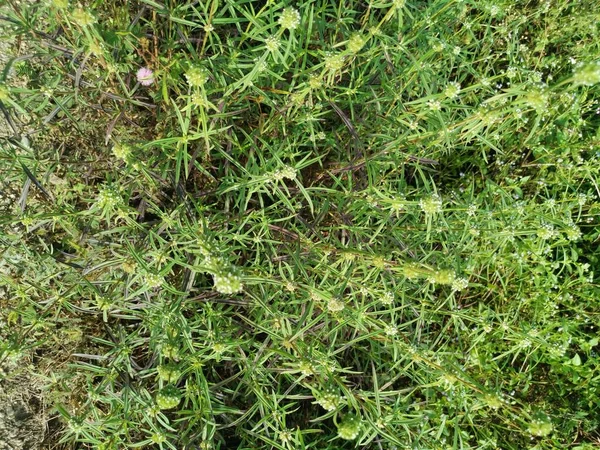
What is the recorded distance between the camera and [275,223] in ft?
9.26

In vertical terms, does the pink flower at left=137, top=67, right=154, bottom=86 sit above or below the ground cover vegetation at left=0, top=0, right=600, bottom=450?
above

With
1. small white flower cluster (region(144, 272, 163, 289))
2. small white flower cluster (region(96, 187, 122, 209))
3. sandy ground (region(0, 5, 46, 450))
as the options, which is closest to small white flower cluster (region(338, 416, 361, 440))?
small white flower cluster (region(144, 272, 163, 289))

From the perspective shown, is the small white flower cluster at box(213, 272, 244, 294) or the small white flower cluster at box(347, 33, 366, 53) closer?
the small white flower cluster at box(213, 272, 244, 294)

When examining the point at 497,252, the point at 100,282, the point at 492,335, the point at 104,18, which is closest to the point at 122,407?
the point at 100,282

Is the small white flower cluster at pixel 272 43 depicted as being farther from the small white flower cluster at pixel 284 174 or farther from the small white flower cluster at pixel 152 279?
the small white flower cluster at pixel 152 279

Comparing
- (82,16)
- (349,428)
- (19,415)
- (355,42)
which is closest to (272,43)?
(355,42)

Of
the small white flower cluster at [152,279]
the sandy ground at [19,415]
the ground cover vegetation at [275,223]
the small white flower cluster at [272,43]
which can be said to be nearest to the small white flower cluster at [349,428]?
the ground cover vegetation at [275,223]

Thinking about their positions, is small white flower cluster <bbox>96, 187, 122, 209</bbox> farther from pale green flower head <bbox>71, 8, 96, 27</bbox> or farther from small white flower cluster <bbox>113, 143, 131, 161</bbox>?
pale green flower head <bbox>71, 8, 96, 27</bbox>

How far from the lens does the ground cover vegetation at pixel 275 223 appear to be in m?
2.10

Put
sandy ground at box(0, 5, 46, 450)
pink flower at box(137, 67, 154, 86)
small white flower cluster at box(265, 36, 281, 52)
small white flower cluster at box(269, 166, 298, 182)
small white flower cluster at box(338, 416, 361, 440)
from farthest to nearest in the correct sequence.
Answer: sandy ground at box(0, 5, 46, 450) < pink flower at box(137, 67, 154, 86) < small white flower cluster at box(269, 166, 298, 182) < small white flower cluster at box(265, 36, 281, 52) < small white flower cluster at box(338, 416, 361, 440)

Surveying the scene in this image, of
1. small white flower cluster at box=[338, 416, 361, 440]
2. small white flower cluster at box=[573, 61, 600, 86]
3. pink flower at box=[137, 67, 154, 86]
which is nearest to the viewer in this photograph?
small white flower cluster at box=[573, 61, 600, 86]

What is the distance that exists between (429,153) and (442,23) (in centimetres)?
79

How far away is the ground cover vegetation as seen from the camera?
6.88 feet

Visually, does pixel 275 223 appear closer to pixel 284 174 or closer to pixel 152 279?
pixel 284 174
